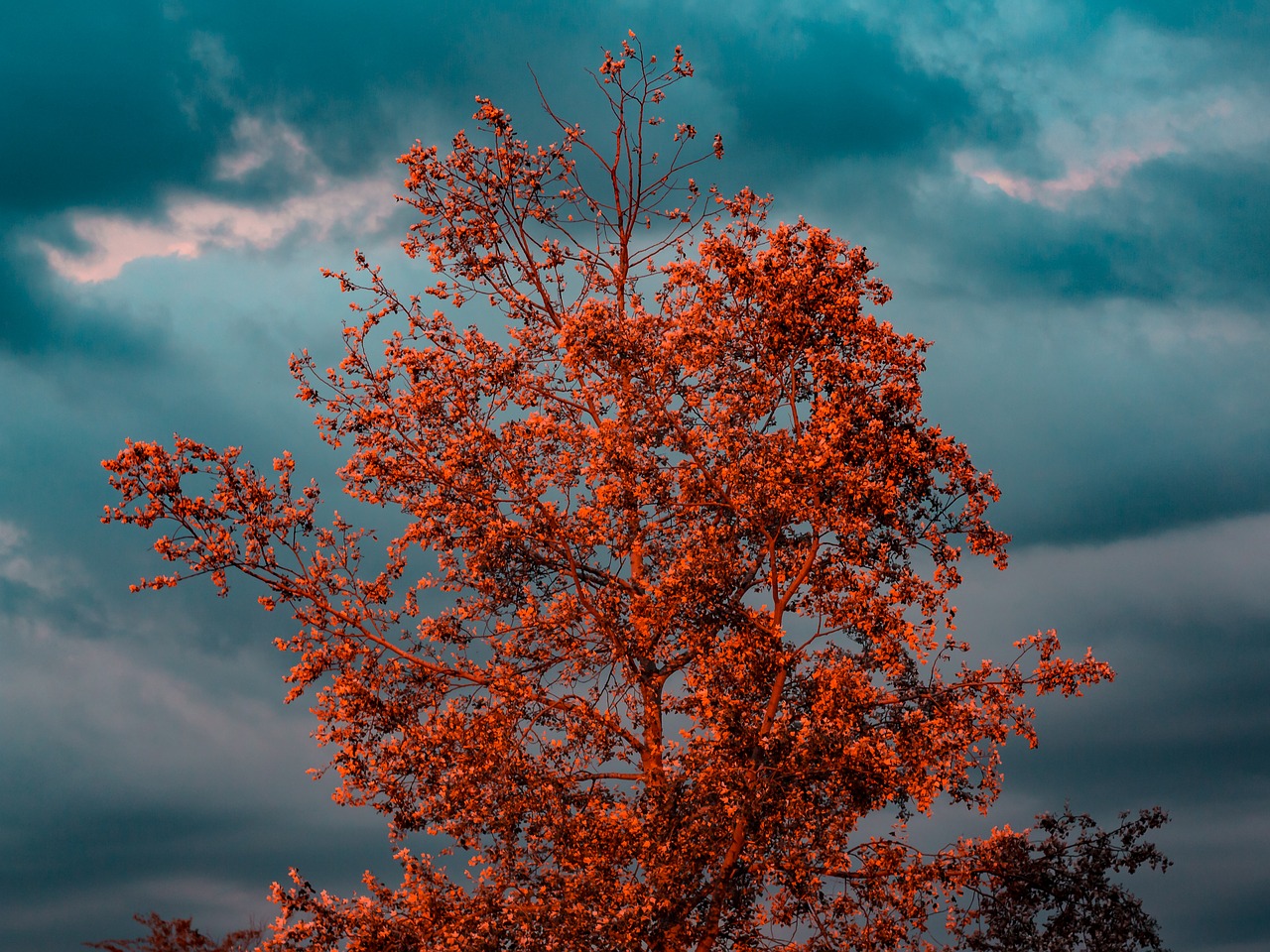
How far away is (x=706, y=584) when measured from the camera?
83.7 ft

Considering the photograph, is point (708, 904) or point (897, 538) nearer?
point (708, 904)

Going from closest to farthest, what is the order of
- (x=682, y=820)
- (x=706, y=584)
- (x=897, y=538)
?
(x=682, y=820), (x=706, y=584), (x=897, y=538)

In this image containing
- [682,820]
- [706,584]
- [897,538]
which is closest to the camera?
[682,820]

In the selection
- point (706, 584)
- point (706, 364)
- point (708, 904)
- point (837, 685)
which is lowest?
point (708, 904)

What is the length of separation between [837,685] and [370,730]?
29.8 ft

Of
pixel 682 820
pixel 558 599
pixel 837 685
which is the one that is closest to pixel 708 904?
pixel 682 820

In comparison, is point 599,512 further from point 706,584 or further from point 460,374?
point 460,374

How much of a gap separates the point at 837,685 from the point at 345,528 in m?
10.4

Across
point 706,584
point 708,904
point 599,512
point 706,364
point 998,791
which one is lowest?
point 708,904

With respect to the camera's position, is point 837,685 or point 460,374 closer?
point 837,685

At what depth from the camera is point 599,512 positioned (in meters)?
26.3

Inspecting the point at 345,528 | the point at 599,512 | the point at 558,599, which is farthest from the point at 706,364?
the point at 345,528

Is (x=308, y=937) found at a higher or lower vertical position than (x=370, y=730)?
lower

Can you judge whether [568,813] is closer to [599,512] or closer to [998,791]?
[599,512]
